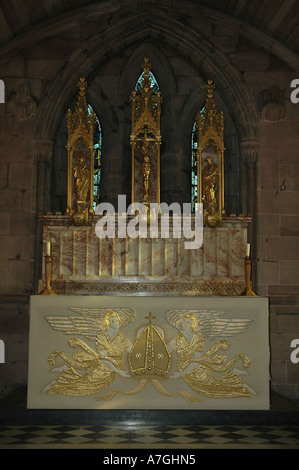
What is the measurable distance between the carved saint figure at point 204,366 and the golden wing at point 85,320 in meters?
0.52

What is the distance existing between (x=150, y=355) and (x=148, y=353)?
1.0 inches

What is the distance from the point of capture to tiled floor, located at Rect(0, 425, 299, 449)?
5172 mm

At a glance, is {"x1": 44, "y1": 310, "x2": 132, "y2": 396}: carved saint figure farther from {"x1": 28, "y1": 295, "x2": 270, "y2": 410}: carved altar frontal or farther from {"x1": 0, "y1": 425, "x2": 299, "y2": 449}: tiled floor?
{"x1": 0, "y1": 425, "x2": 299, "y2": 449}: tiled floor

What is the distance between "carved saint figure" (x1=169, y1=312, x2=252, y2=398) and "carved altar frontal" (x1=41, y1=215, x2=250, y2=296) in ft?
5.50

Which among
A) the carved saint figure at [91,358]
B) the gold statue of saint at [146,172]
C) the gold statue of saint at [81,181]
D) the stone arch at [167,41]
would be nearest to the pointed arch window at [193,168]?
the stone arch at [167,41]

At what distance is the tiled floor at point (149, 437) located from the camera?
204 inches

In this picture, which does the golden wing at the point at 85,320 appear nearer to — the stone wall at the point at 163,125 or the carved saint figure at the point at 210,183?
the stone wall at the point at 163,125

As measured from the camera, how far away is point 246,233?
7777 millimetres

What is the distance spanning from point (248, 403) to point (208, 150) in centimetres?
407

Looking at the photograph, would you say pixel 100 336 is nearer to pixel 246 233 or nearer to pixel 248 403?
pixel 248 403
